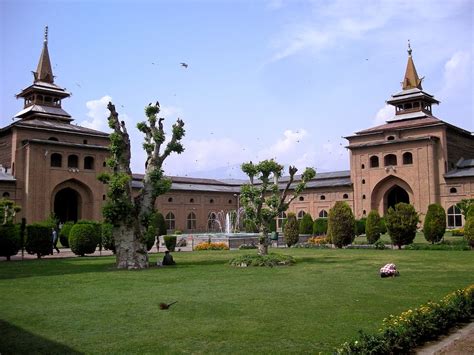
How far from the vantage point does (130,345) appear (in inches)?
246

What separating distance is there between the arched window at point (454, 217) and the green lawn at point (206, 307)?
2921 cm

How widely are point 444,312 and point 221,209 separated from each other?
168ft

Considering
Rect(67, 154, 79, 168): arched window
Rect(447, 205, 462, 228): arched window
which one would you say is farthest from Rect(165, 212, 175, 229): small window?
Rect(447, 205, 462, 228): arched window

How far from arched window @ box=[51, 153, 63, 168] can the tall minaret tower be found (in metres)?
5.00

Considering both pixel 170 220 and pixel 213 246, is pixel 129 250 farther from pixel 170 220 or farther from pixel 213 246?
pixel 170 220

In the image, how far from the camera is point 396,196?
1882 inches

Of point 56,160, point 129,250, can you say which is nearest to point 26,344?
point 129,250

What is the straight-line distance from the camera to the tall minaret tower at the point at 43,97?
45.7 meters

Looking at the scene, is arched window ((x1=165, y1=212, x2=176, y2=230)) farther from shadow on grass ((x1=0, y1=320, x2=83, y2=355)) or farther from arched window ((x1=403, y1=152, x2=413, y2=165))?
shadow on grass ((x1=0, y1=320, x2=83, y2=355))

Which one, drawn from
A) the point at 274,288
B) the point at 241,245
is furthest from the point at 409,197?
the point at 274,288

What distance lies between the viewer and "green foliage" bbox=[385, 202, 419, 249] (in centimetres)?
2434

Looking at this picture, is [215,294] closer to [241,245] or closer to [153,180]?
[153,180]

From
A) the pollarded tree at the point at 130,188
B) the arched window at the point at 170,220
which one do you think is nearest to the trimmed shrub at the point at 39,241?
the pollarded tree at the point at 130,188

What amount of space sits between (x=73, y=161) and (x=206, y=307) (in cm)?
3855
